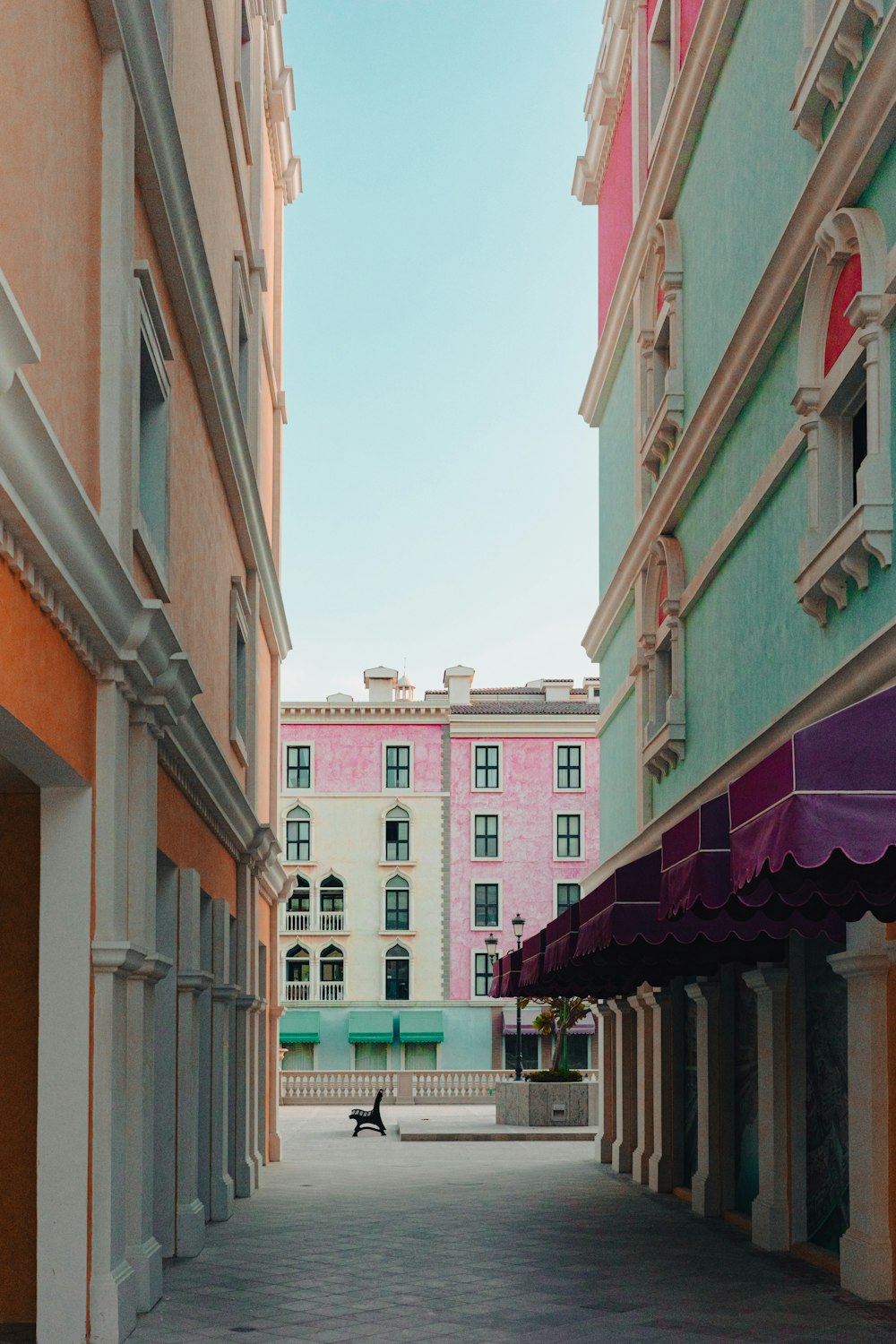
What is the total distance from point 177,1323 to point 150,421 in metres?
6.07

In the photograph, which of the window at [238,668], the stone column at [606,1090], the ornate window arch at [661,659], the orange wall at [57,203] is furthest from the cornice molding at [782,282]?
the stone column at [606,1090]

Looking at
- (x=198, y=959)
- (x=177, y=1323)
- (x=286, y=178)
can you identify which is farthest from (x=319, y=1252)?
(x=286, y=178)

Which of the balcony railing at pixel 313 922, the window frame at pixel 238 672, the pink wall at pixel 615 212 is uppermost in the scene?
the pink wall at pixel 615 212

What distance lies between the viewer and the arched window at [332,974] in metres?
58.2

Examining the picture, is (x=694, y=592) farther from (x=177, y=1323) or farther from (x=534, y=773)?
(x=534, y=773)

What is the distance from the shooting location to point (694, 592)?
56.1 feet

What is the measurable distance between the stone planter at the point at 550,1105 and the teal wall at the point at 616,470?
13481mm

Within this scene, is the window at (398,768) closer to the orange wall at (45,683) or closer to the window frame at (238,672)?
the window frame at (238,672)

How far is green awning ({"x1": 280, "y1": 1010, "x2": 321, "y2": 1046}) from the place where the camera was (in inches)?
2255

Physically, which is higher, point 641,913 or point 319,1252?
point 641,913

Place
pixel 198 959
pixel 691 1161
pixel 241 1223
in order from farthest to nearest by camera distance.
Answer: pixel 691 1161 < pixel 241 1223 < pixel 198 959

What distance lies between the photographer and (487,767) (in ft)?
197

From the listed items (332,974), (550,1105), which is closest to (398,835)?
(332,974)

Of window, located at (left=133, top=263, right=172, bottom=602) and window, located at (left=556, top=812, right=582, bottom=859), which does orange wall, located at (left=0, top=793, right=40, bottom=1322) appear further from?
window, located at (left=556, top=812, right=582, bottom=859)
